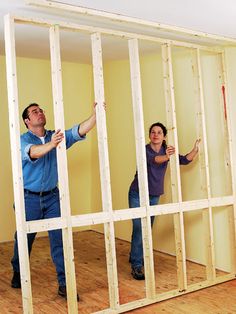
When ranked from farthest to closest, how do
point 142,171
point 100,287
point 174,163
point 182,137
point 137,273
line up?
point 182,137, point 137,273, point 100,287, point 174,163, point 142,171

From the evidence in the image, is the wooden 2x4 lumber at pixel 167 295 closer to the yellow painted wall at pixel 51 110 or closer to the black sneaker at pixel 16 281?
the black sneaker at pixel 16 281

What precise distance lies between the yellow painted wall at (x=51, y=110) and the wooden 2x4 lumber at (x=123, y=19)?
2519mm

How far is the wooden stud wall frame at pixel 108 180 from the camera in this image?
9.40 feet

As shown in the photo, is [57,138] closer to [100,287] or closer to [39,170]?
[39,170]

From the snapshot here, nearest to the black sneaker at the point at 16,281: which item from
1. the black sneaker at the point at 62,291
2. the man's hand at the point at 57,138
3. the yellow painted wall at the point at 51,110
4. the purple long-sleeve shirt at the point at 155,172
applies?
the black sneaker at the point at 62,291

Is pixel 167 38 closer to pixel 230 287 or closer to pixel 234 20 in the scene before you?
pixel 234 20

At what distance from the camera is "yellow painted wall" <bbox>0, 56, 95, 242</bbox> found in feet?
18.0

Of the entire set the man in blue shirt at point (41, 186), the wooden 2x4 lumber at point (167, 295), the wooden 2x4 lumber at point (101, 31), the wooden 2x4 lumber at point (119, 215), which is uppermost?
the wooden 2x4 lumber at point (101, 31)

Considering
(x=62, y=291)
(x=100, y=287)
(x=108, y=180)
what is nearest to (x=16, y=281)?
(x=62, y=291)

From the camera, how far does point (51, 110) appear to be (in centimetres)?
579

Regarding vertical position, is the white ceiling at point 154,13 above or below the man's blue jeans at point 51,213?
above

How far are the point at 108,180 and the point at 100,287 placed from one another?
1.17m

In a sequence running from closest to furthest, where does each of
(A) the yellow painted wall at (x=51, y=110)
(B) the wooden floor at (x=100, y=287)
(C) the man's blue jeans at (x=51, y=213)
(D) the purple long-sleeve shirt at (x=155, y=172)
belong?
(B) the wooden floor at (x=100, y=287), (C) the man's blue jeans at (x=51, y=213), (D) the purple long-sleeve shirt at (x=155, y=172), (A) the yellow painted wall at (x=51, y=110)

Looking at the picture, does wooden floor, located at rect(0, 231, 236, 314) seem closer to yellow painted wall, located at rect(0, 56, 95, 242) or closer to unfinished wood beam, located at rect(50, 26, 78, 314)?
unfinished wood beam, located at rect(50, 26, 78, 314)
